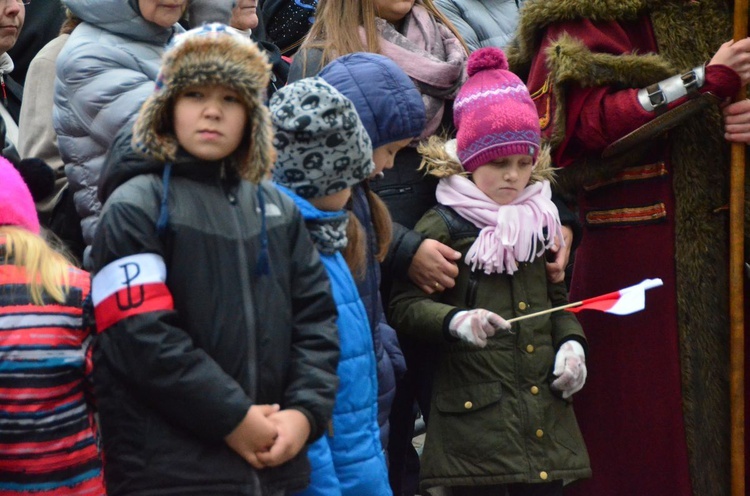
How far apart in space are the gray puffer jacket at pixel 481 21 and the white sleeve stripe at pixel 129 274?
264 cm

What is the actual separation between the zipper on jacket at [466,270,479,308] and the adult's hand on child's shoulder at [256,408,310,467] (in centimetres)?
127

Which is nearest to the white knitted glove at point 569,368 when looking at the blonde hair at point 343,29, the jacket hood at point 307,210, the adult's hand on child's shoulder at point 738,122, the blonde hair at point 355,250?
the blonde hair at point 355,250

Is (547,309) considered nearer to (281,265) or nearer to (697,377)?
(697,377)

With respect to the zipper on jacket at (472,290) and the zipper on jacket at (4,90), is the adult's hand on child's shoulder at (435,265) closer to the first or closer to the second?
the zipper on jacket at (472,290)

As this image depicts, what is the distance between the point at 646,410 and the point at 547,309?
0.78m

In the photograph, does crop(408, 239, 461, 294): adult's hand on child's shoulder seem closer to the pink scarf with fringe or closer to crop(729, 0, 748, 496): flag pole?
the pink scarf with fringe

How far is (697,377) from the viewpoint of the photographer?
4738 mm

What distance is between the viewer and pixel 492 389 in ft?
13.7

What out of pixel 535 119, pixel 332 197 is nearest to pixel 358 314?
pixel 332 197

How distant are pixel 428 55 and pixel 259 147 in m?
1.59

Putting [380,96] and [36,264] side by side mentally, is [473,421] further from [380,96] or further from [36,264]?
[36,264]

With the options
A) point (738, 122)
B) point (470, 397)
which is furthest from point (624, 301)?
point (738, 122)

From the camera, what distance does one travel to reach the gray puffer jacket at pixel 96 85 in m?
3.84

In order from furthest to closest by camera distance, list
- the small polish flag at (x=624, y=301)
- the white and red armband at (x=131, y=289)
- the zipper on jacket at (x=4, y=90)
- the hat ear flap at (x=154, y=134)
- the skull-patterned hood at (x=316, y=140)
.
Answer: the zipper on jacket at (x=4, y=90) < the small polish flag at (x=624, y=301) < the skull-patterned hood at (x=316, y=140) < the hat ear flap at (x=154, y=134) < the white and red armband at (x=131, y=289)
